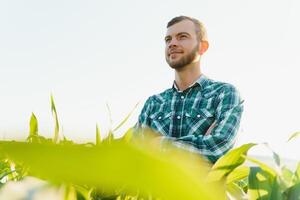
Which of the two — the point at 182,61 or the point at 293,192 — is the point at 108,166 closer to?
the point at 293,192

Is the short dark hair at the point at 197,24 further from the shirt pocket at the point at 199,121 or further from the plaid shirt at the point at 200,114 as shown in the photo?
the shirt pocket at the point at 199,121

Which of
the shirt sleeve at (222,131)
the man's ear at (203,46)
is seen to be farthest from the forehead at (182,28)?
the shirt sleeve at (222,131)

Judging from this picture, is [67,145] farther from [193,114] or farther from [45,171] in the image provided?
[193,114]

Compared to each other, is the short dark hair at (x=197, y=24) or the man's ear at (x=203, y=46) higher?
the short dark hair at (x=197, y=24)

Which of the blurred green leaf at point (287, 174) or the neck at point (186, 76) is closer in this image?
→ the blurred green leaf at point (287, 174)

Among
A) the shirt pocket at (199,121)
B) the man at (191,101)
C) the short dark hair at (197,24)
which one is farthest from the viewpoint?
the short dark hair at (197,24)

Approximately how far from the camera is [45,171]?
0.20ft

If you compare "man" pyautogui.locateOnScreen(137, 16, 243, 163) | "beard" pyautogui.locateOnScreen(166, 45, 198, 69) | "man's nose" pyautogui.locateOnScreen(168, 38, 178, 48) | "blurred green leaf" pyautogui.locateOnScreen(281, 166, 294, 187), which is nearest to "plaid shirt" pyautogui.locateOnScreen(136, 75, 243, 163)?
"man" pyautogui.locateOnScreen(137, 16, 243, 163)

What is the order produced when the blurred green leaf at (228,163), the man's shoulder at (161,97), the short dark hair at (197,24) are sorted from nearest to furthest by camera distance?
1. the blurred green leaf at (228,163)
2. the man's shoulder at (161,97)
3. the short dark hair at (197,24)

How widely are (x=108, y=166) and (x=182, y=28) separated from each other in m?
2.58

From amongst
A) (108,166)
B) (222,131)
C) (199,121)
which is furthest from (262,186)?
(199,121)

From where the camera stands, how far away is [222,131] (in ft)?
5.99

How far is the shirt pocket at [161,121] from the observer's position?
2275 mm

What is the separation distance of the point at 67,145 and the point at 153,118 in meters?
2.36
